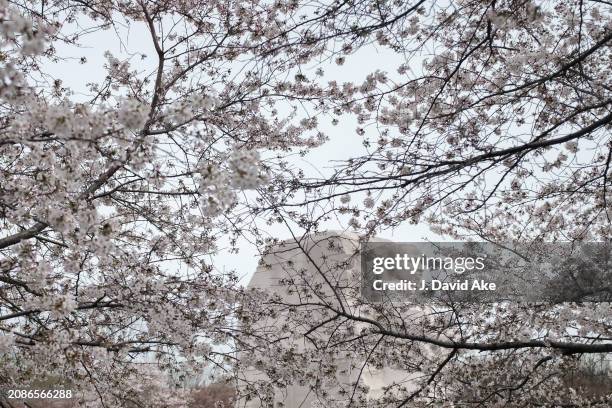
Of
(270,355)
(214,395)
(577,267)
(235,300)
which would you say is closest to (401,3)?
(235,300)


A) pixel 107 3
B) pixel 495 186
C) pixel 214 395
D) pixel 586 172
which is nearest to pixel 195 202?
pixel 107 3

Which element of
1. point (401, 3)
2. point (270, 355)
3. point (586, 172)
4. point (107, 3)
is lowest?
point (270, 355)

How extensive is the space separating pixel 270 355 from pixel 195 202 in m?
1.34

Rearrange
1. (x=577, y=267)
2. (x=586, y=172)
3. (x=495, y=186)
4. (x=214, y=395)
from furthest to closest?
(x=214, y=395) < (x=577, y=267) < (x=586, y=172) < (x=495, y=186)

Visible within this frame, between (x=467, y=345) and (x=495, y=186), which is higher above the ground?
(x=495, y=186)

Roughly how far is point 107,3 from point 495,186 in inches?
140

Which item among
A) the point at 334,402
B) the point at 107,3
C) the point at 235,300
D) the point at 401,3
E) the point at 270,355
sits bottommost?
the point at 334,402

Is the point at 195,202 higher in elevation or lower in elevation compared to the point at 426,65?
lower

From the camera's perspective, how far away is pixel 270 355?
421 cm

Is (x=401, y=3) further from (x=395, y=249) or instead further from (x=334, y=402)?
(x=395, y=249)

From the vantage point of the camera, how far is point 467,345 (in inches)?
152

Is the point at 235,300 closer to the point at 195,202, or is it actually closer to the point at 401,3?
the point at 195,202

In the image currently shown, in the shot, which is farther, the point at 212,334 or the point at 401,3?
the point at 212,334

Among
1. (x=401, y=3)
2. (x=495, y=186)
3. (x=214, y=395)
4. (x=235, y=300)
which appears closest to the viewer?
(x=401, y=3)
